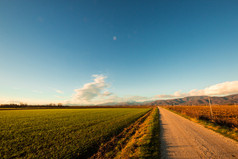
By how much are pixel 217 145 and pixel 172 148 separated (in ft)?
12.1

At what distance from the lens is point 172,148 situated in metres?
7.11

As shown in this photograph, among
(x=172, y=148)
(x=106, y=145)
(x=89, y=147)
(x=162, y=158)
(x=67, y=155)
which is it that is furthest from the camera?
(x=106, y=145)

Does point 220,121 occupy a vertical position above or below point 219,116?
above

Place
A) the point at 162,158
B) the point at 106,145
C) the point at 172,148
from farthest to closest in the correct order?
the point at 106,145 < the point at 172,148 < the point at 162,158

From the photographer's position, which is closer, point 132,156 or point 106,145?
point 132,156

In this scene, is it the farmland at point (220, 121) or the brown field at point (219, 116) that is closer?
the farmland at point (220, 121)

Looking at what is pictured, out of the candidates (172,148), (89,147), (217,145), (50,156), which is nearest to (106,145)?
(89,147)

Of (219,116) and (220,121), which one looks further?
(219,116)

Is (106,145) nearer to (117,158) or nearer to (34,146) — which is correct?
(117,158)

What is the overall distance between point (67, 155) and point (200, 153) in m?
9.08

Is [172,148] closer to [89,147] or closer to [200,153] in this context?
[200,153]

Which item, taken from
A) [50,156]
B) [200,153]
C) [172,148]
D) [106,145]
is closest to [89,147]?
[106,145]

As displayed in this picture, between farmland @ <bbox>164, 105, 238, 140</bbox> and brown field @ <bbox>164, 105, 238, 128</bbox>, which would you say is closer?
farmland @ <bbox>164, 105, 238, 140</bbox>

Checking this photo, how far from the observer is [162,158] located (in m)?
5.86
